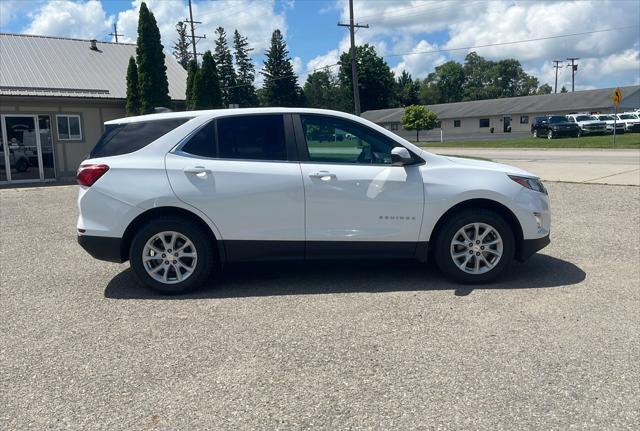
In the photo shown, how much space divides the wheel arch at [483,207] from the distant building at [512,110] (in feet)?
204

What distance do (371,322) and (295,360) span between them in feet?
3.00

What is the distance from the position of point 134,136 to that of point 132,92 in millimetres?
17530

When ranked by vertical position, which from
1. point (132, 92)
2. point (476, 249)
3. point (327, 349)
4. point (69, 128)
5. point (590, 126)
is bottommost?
point (327, 349)

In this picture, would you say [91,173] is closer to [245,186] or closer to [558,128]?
[245,186]

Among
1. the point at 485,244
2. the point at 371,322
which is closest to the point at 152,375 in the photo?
the point at 371,322

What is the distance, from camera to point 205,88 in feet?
78.8

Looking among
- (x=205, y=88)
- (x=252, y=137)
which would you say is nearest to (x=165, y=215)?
(x=252, y=137)

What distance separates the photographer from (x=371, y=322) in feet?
14.9


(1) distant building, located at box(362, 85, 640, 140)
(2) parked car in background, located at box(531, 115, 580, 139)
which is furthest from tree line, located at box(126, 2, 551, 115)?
(2) parked car in background, located at box(531, 115, 580, 139)

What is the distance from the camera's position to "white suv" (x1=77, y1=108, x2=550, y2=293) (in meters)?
5.24

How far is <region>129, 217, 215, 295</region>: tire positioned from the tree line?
15019 millimetres

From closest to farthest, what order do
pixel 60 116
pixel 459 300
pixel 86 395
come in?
1. pixel 86 395
2. pixel 459 300
3. pixel 60 116

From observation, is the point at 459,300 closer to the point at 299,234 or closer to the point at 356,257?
the point at 356,257

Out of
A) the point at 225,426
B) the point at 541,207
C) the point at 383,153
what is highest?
the point at 383,153
